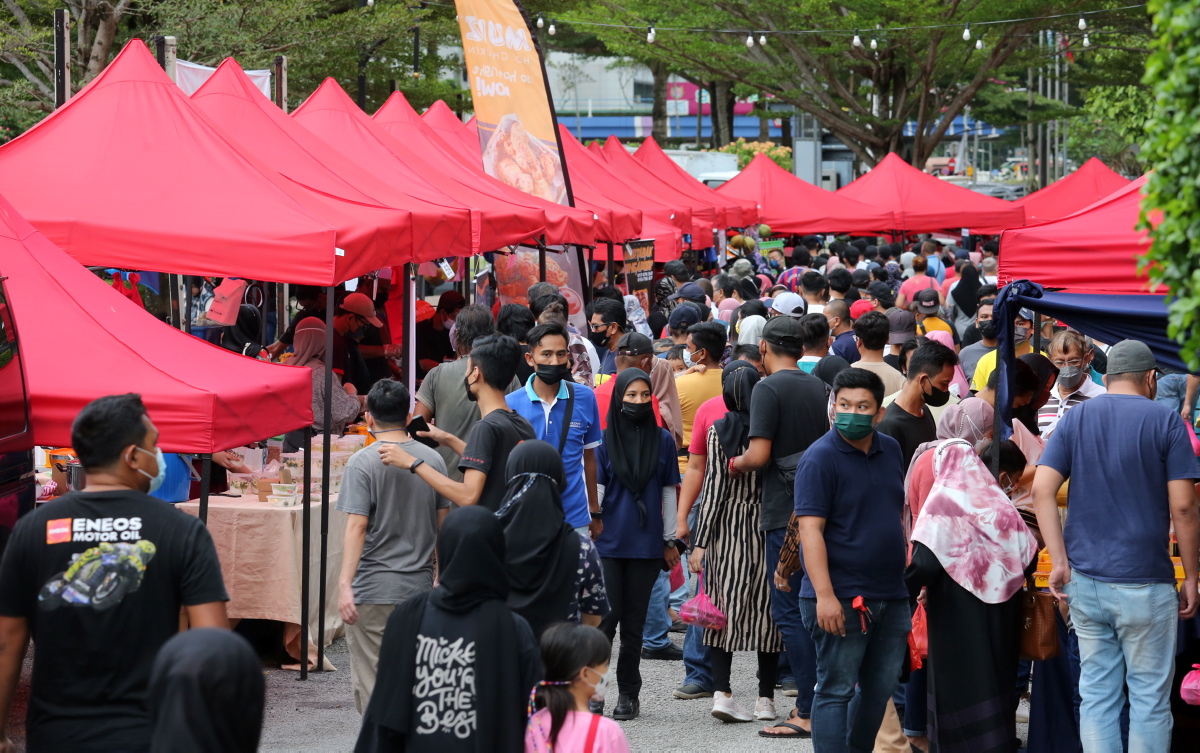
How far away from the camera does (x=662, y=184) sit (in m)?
20.5

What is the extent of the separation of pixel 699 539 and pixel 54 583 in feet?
11.8

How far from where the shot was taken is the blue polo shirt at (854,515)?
16.3 ft

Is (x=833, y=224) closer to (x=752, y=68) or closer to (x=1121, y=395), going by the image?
(x=752, y=68)

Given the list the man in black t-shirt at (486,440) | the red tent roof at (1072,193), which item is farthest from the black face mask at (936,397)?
the red tent roof at (1072,193)

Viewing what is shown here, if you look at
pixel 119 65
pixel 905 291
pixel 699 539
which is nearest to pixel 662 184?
pixel 905 291

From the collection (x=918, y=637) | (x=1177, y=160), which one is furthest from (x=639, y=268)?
(x=1177, y=160)

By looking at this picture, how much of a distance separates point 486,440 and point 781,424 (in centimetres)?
155

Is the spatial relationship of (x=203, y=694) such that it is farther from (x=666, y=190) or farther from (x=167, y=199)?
(x=666, y=190)

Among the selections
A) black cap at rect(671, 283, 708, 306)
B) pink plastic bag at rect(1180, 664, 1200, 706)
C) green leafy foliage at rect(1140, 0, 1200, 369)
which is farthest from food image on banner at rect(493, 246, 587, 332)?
green leafy foliage at rect(1140, 0, 1200, 369)

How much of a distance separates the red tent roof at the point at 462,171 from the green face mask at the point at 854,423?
271 inches

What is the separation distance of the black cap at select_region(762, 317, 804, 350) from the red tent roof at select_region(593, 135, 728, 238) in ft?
41.2

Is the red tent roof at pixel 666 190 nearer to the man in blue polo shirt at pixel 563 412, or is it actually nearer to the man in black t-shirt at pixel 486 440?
the man in blue polo shirt at pixel 563 412

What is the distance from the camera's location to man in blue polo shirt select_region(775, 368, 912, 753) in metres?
4.95

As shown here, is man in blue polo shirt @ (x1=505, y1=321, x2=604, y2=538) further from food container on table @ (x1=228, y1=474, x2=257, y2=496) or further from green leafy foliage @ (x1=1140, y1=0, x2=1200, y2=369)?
green leafy foliage @ (x1=1140, y1=0, x2=1200, y2=369)
